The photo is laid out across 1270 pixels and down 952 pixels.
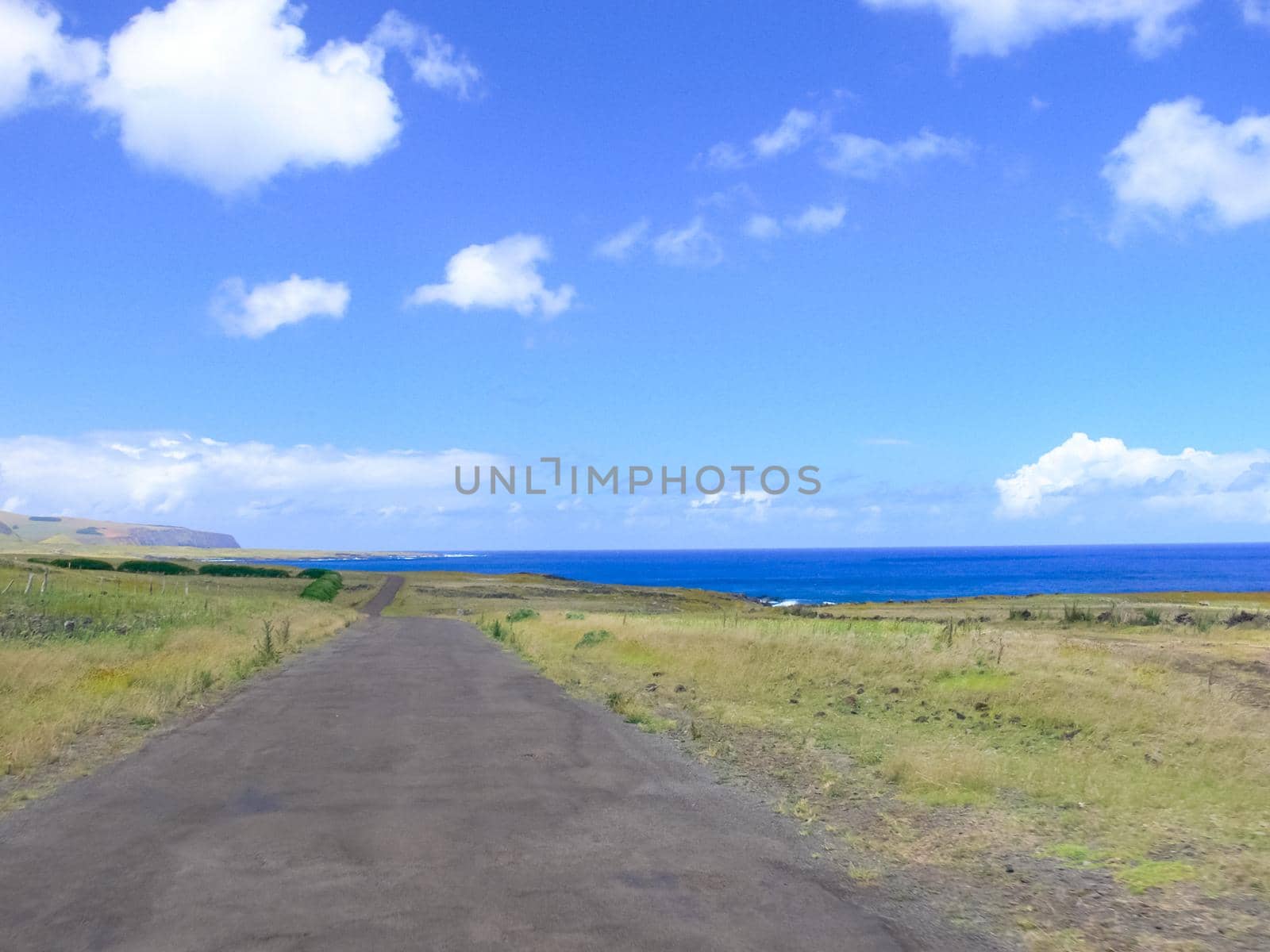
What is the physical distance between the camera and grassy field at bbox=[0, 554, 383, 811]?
1202 centimetres

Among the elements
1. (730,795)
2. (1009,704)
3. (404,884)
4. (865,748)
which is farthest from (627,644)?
(404,884)

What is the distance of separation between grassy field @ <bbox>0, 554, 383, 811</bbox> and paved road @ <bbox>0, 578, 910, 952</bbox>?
93cm

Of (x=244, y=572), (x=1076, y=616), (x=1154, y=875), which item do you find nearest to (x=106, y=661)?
(x=1154, y=875)

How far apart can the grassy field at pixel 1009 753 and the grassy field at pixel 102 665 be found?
Result: 26.0 feet

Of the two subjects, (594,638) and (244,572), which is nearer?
(594,638)

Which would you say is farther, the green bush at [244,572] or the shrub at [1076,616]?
the green bush at [244,572]

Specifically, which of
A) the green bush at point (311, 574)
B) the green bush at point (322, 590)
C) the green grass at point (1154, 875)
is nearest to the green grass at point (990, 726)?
the green grass at point (1154, 875)

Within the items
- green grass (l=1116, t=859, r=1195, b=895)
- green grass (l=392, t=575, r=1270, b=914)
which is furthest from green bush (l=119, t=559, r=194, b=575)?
green grass (l=1116, t=859, r=1195, b=895)

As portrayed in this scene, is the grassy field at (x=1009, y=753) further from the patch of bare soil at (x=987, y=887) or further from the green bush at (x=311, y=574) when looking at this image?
the green bush at (x=311, y=574)

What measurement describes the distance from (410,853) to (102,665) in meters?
14.7

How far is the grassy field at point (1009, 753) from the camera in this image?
715 cm

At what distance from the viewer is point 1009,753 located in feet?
42.3

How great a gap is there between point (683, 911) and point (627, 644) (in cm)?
2168

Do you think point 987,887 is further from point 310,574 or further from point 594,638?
point 310,574
